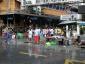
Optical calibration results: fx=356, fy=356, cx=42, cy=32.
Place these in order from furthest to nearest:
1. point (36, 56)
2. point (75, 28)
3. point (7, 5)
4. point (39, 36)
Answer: point (7, 5)
point (75, 28)
point (39, 36)
point (36, 56)

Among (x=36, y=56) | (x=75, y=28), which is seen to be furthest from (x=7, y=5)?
(x=36, y=56)

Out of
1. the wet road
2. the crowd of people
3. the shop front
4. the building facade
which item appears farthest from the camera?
the building facade

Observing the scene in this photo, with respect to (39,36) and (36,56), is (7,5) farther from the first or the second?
A: (36,56)

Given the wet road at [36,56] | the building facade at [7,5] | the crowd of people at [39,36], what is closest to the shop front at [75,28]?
the crowd of people at [39,36]

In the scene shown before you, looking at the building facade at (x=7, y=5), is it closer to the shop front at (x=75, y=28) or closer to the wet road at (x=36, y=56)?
the shop front at (x=75, y=28)

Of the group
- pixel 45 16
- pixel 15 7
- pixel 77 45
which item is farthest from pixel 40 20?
pixel 77 45

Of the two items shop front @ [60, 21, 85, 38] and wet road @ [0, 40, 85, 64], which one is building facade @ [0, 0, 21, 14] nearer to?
shop front @ [60, 21, 85, 38]

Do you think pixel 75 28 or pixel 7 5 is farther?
pixel 7 5

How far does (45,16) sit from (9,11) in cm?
614

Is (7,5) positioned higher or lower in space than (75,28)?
higher

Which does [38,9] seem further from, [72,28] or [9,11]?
[72,28]

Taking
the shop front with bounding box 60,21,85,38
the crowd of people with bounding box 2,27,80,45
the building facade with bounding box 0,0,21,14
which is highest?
the building facade with bounding box 0,0,21,14

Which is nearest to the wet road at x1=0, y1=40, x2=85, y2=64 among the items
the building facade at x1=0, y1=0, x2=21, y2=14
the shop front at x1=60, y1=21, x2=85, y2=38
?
the shop front at x1=60, y1=21, x2=85, y2=38

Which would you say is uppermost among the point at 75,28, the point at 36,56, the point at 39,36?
the point at 36,56
